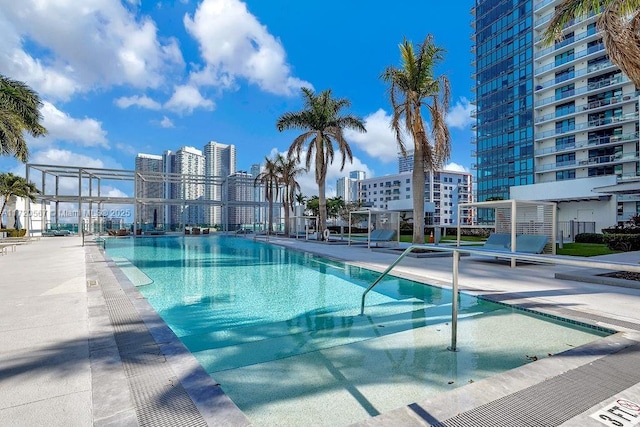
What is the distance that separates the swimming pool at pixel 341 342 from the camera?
2.76m

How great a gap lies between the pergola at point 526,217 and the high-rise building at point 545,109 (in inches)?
658

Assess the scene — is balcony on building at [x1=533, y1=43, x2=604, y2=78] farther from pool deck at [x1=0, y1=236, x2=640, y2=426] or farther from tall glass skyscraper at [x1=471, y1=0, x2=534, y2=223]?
pool deck at [x1=0, y1=236, x2=640, y2=426]

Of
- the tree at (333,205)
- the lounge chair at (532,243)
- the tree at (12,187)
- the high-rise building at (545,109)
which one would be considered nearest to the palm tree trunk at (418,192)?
the lounge chair at (532,243)

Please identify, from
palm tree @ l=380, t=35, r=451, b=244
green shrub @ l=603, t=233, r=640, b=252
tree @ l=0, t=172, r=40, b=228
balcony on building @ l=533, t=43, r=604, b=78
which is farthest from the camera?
balcony on building @ l=533, t=43, r=604, b=78

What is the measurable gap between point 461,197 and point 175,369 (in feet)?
329

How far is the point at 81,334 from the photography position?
12.5ft

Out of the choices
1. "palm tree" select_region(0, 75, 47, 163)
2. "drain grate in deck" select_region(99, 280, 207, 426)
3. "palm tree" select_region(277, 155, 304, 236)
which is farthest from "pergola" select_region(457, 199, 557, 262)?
"palm tree" select_region(0, 75, 47, 163)

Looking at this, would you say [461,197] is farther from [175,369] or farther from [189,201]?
[175,369]

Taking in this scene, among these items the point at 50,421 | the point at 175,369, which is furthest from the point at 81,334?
the point at 50,421

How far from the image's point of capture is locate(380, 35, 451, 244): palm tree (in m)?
13.8

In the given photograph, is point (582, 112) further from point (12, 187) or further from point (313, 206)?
point (12, 187)

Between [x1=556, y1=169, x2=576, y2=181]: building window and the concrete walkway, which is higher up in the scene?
[x1=556, y1=169, x2=576, y2=181]: building window

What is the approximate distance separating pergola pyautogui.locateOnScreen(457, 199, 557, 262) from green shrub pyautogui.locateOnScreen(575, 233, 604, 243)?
1048cm

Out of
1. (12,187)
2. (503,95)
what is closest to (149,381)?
(12,187)
